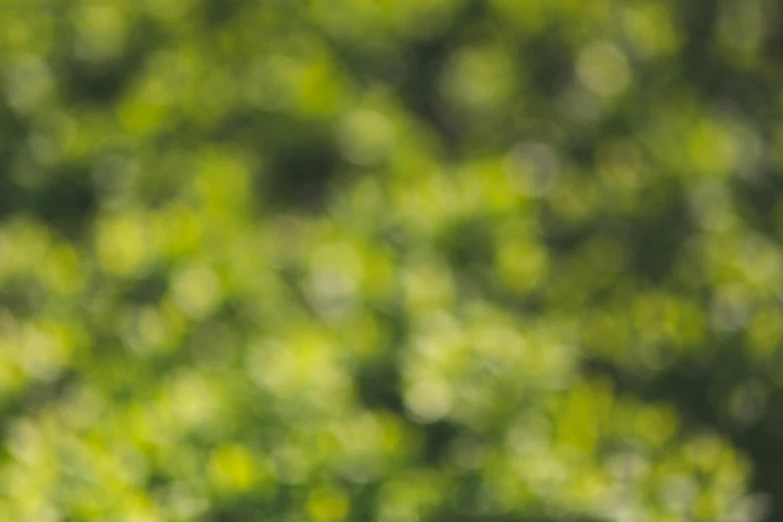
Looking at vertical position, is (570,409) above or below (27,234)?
below

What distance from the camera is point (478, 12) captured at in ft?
13.3

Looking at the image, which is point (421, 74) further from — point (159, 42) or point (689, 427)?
point (689, 427)

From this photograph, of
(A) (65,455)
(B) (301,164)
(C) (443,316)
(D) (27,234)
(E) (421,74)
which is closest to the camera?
(A) (65,455)

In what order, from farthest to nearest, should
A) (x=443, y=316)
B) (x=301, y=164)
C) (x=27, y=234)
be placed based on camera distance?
(x=301, y=164)
(x=27, y=234)
(x=443, y=316)

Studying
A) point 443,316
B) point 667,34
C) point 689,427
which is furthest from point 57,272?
point 667,34

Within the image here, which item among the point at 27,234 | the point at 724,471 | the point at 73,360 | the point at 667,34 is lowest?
the point at 724,471

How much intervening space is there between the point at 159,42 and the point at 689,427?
2.39 m

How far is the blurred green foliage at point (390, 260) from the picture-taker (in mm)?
2221

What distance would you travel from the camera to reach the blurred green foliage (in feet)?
7.29

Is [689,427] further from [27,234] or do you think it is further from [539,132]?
[27,234]

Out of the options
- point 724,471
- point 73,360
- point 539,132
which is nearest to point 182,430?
point 73,360

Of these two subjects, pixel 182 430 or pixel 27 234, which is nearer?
pixel 182 430

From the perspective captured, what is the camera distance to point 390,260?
9.20ft

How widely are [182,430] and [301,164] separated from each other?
62.1 inches
